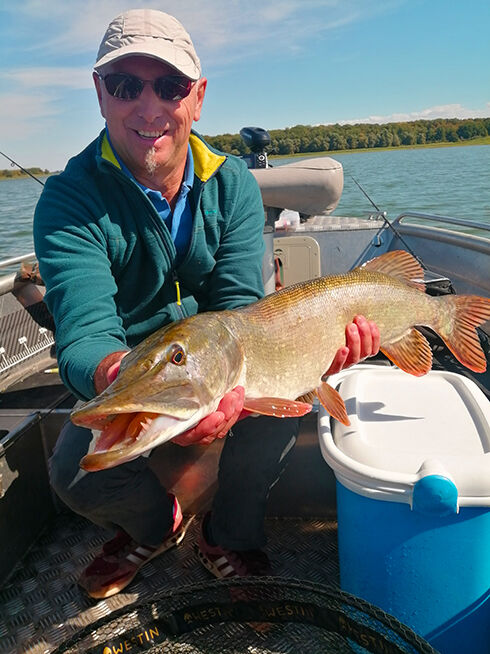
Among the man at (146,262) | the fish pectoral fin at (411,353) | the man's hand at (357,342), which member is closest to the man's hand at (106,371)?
the man at (146,262)

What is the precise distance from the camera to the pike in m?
1.41

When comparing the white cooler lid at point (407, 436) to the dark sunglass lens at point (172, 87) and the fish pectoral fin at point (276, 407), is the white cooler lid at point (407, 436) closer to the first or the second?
the fish pectoral fin at point (276, 407)

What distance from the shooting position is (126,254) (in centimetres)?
252

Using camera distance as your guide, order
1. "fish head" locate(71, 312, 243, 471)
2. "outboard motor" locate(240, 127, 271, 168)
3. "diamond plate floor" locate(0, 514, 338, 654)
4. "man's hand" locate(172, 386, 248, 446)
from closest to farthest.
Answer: "fish head" locate(71, 312, 243, 471)
"man's hand" locate(172, 386, 248, 446)
"diamond plate floor" locate(0, 514, 338, 654)
"outboard motor" locate(240, 127, 271, 168)

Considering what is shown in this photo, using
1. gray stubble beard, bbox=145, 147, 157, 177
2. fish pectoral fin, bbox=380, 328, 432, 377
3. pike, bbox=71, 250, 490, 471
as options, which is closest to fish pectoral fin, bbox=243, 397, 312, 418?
pike, bbox=71, 250, 490, 471

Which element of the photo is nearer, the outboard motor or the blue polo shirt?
the blue polo shirt

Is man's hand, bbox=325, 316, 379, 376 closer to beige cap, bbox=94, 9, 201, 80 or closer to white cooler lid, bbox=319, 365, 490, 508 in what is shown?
white cooler lid, bbox=319, 365, 490, 508

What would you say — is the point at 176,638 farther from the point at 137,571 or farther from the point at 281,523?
the point at 281,523

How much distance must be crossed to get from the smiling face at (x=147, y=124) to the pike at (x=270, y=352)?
886 millimetres

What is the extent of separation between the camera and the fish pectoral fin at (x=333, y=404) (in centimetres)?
199

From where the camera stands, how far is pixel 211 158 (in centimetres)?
272

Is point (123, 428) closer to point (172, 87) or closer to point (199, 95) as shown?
point (172, 87)

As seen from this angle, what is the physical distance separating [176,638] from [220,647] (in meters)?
0.17

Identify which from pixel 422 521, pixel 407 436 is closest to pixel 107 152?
pixel 407 436
